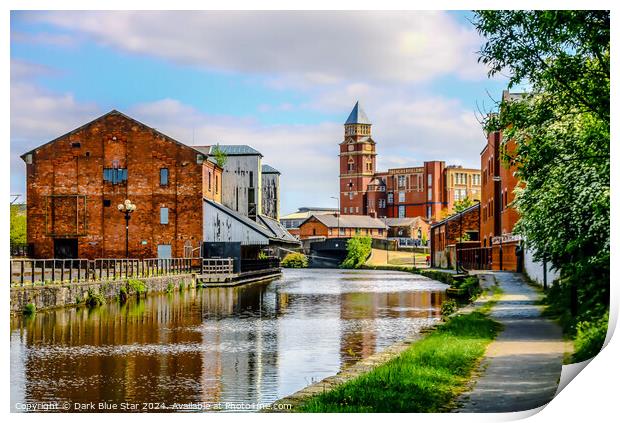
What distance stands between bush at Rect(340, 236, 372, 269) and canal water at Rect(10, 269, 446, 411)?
61273mm

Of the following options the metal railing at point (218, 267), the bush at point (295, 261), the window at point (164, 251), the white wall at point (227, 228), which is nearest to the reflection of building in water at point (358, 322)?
the white wall at point (227, 228)

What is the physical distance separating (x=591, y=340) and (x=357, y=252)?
266 ft

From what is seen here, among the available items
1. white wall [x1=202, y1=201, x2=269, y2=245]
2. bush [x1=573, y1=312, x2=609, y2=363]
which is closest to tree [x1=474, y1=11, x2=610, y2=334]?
bush [x1=573, y1=312, x2=609, y2=363]

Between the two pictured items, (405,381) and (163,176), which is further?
(163,176)

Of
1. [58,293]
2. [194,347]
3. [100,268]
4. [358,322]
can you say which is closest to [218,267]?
[100,268]

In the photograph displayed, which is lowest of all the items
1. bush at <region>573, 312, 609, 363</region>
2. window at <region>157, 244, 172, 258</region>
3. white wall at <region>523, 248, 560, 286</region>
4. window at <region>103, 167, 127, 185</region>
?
bush at <region>573, 312, 609, 363</region>

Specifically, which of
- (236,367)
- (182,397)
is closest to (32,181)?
(236,367)

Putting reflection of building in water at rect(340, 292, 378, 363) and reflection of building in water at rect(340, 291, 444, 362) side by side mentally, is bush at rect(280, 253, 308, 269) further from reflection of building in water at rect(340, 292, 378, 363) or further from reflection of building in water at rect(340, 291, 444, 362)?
reflection of building in water at rect(340, 292, 378, 363)

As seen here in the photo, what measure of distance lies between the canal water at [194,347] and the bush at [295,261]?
5931cm

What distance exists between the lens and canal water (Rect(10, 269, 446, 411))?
12.5 m

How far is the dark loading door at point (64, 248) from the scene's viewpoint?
31.5 meters

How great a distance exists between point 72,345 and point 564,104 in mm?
10343

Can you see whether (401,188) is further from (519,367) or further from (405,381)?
(405,381)

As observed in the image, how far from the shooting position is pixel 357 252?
93312mm
